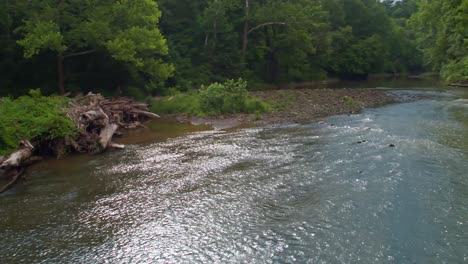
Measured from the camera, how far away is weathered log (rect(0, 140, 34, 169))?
44.0 ft

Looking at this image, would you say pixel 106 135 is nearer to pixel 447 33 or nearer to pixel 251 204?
pixel 251 204

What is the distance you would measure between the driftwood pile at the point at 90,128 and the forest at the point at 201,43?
189 inches

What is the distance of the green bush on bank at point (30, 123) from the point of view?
14.6 meters

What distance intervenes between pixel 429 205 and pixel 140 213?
22.5 feet

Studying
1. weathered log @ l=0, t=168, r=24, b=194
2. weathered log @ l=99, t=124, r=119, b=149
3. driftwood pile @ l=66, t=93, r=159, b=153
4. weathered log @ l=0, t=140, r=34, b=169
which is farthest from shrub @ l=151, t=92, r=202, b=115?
weathered log @ l=0, t=168, r=24, b=194

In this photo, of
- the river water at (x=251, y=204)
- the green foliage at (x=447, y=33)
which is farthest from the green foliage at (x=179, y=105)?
the green foliage at (x=447, y=33)

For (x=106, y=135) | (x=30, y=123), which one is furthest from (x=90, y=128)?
(x=30, y=123)

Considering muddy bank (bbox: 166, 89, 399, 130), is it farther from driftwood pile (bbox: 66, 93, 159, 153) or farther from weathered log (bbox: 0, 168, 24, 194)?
weathered log (bbox: 0, 168, 24, 194)

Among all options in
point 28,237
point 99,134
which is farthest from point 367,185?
point 99,134

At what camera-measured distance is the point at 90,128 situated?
18703 mm

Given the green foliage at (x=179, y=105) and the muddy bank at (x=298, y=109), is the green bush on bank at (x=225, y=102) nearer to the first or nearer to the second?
the green foliage at (x=179, y=105)

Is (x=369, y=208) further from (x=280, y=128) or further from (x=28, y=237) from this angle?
(x=280, y=128)

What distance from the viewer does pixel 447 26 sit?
46.4 meters

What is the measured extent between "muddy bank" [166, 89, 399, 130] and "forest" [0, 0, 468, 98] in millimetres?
7885
